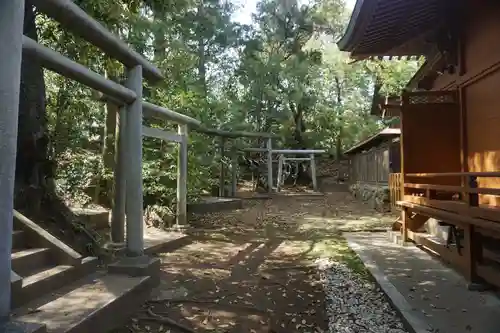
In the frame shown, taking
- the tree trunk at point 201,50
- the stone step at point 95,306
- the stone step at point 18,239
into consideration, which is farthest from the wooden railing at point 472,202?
the tree trunk at point 201,50

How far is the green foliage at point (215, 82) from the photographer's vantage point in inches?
323

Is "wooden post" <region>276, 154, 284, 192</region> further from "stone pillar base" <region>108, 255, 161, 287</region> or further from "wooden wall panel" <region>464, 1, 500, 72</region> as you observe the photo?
"stone pillar base" <region>108, 255, 161, 287</region>

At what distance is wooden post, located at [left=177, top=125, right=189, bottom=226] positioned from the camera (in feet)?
33.2

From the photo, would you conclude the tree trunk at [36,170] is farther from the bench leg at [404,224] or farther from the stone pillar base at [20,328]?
the bench leg at [404,224]

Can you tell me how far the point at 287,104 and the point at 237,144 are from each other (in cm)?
876

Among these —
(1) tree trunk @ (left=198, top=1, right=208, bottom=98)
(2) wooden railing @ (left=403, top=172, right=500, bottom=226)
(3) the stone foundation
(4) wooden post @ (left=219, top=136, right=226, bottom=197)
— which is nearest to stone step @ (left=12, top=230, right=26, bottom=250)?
(2) wooden railing @ (left=403, top=172, right=500, bottom=226)

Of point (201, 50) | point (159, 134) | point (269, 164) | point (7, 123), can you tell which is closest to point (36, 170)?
point (159, 134)

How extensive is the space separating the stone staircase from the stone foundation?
12.4 m

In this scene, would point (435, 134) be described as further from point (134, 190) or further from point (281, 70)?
point (281, 70)

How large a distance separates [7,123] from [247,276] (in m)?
4.73

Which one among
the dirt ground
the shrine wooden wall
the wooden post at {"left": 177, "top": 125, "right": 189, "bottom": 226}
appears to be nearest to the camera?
the dirt ground

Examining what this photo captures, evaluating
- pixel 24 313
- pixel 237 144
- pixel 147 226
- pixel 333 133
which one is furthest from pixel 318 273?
pixel 333 133

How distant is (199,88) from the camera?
1504 cm

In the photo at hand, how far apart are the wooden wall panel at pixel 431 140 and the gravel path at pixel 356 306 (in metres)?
2.47
